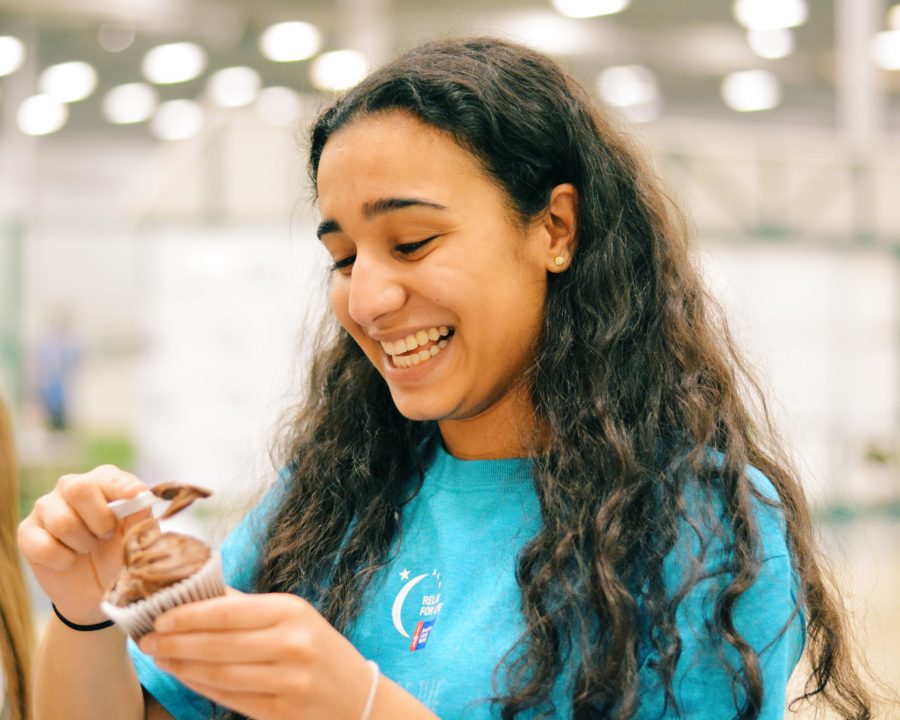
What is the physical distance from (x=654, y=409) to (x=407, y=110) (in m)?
0.50

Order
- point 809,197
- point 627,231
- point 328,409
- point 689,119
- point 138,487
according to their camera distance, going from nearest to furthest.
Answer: point 138,487 < point 627,231 < point 328,409 < point 809,197 < point 689,119

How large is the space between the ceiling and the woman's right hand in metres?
6.75

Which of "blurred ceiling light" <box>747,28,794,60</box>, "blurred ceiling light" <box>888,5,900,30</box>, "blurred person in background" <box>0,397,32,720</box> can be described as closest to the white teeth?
"blurred person in background" <box>0,397,32,720</box>

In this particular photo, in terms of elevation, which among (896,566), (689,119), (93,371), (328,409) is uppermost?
(328,409)

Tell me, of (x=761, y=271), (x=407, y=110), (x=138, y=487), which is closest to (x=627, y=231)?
(x=407, y=110)

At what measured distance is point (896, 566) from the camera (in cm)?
627

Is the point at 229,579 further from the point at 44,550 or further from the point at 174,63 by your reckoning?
the point at 174,63

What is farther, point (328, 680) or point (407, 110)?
point (407, 110)

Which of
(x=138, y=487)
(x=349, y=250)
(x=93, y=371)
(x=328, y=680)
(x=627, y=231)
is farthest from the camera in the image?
(x=93, y=371)

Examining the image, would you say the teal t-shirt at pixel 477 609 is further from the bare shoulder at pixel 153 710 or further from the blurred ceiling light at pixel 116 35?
the blurred ceiling light at pixel 116 35

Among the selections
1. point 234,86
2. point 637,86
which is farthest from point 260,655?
point 637,86

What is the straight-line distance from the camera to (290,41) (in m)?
10.5

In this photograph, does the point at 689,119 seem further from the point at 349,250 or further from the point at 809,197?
the point at 349,250

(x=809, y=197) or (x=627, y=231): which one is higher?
(x=627, y=231)
